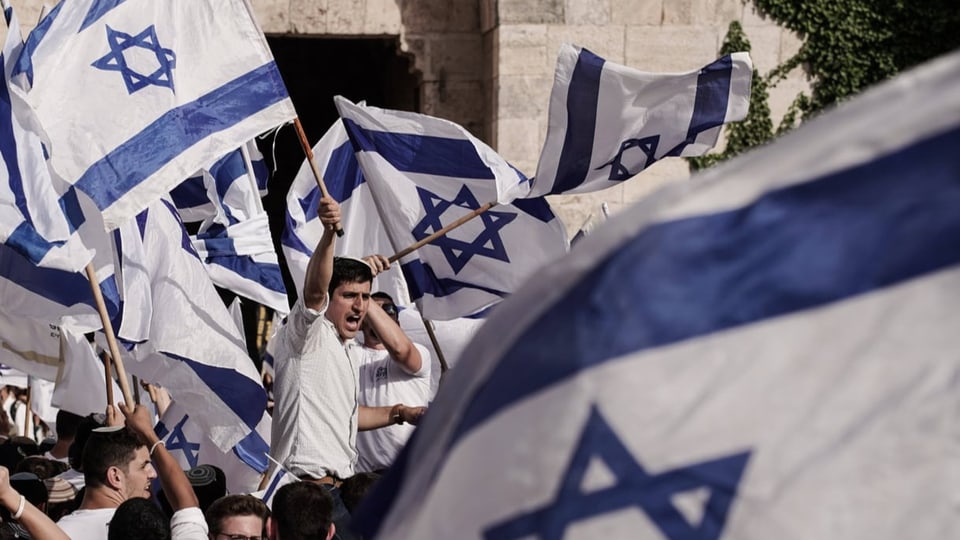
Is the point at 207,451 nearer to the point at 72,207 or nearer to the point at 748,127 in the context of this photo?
the point at 72,207

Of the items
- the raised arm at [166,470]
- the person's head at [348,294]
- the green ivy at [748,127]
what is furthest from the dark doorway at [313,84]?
the raised arm at [166,470]

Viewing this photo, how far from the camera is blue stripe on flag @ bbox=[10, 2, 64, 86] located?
504cm

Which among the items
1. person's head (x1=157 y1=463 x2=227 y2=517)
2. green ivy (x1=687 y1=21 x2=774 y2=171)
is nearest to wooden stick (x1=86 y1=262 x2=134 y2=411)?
person's head (x1=157 y1=463 x2=227 y2=517)

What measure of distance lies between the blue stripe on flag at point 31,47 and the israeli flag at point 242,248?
2.26 meters

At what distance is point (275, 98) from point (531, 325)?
3764 mm

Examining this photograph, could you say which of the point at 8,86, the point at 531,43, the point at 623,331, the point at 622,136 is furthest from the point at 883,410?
the point at 531,43

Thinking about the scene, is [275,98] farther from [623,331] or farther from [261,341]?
[261,341]

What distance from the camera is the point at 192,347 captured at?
19.0ft

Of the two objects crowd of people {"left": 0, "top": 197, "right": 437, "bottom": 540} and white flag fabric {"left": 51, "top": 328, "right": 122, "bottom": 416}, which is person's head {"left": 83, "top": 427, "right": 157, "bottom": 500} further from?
white flag fabric {"left": 51, "top": 328, "right": 122, "bottom": 416}

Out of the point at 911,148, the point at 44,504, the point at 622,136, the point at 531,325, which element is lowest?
the point at 44,504

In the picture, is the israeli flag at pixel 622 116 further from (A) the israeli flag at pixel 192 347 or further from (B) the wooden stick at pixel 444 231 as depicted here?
(A) the israeli flag at pixel 192 347

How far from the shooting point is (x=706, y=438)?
1688 mm

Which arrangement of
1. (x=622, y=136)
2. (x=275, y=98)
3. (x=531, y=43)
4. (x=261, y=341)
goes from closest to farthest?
(x=275, y=98) → (x=622, y=136) → (x=531, y=43) → (x=261, y=341)

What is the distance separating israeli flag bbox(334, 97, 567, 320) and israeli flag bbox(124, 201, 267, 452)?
960mm
